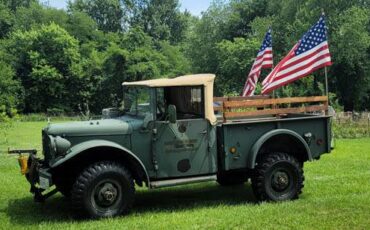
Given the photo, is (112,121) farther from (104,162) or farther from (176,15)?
(176,15)

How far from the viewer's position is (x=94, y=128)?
8227 millimetres

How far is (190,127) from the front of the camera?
28.1 ft

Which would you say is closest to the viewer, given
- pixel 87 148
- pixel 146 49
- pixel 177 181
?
pixel 87 148

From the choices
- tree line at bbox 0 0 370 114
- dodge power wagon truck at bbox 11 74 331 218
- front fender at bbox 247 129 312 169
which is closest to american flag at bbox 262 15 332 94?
dodge power wagon truck at bbox 11 74 331 218

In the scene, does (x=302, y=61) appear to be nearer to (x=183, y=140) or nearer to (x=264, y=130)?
(x=264, y=130)

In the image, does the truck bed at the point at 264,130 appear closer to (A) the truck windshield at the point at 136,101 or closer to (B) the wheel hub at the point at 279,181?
(B) the wheel hub at the point at 279,181

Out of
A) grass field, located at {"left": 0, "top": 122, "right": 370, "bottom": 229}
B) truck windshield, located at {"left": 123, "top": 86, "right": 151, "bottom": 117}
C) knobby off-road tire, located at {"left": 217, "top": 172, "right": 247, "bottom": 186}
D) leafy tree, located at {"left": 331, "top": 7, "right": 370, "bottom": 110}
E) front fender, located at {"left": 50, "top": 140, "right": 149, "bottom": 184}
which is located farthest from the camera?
leafy tree, located at {"left": 331, "top": 7, "right": 370, "bottom": 110}

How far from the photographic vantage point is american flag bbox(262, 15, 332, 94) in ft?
36.7

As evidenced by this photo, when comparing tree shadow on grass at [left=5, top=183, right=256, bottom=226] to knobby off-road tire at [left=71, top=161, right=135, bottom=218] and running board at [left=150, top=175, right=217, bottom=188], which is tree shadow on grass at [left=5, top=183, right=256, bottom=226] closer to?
knobby off-road tire at [left=71, top=161, right=135, bottom=218]

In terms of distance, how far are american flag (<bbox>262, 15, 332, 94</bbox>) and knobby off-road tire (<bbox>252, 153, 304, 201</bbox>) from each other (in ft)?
8.24

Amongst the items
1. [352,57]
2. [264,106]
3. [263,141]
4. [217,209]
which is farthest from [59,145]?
[352,57]

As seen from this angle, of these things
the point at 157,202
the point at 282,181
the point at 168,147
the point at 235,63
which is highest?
the point at 235,63

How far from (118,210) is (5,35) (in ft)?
236

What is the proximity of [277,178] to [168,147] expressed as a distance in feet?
6.49
